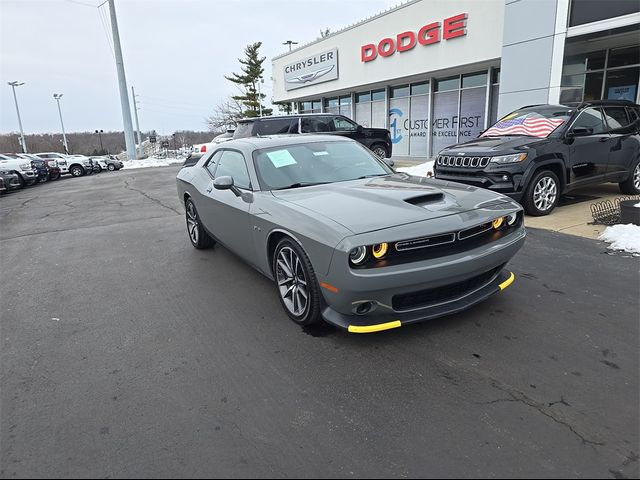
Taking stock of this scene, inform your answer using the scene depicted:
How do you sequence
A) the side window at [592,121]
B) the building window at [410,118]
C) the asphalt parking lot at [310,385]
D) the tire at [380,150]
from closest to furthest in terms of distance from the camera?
the asphalt parking lot at [310,385] < the side window at [592,121] < the tire at [380,150] < the building window at [410,118]

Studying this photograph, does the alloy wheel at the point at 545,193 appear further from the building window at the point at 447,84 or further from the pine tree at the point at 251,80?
the pine tree at the point at 251,80

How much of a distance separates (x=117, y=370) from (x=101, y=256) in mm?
3465

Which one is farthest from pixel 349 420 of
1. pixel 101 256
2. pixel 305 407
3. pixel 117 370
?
pixel 101 256

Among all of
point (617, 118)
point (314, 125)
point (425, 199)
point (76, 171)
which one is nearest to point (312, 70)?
point (314, 125)

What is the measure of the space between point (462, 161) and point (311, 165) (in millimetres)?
3745

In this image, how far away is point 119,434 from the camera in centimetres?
233

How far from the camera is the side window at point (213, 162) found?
5.34 m

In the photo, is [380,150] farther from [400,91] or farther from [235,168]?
[235,168]

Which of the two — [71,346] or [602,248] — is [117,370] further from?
[602,248]

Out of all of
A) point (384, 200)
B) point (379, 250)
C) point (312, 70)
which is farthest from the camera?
point (312, 70)

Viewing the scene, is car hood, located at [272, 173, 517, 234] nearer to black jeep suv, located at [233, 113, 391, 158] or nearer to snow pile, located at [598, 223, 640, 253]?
snow pile, located at [598, 223, 640, 253]

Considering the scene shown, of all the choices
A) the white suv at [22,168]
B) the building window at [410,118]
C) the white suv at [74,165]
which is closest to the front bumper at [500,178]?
the building window at [410,118]

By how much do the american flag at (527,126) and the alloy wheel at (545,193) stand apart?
78 cm

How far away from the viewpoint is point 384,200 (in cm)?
336
